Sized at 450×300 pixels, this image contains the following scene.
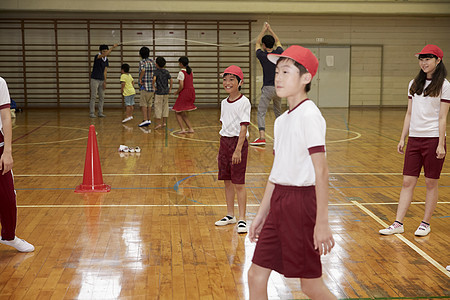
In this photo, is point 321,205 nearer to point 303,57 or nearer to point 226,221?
point 303,57

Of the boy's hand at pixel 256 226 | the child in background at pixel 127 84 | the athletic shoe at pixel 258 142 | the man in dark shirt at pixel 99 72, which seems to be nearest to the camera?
the boy's hand at pixel 256 226

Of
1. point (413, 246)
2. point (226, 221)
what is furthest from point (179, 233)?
point (413, 246)

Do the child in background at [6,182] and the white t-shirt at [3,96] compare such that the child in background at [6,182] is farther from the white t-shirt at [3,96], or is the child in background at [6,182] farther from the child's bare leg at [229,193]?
the child's bare leg at [229,193]

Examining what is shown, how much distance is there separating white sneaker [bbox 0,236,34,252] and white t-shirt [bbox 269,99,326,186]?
2.52 metres

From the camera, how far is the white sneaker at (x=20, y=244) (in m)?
4.24

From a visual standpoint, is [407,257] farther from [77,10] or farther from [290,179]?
[77,10]

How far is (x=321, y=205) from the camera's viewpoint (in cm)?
246

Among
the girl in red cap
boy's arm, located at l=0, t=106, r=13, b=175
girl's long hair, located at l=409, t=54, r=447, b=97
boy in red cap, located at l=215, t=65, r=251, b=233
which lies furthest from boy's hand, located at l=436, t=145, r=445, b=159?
boy's arm, located at l=0, t=106, r=13, b=175

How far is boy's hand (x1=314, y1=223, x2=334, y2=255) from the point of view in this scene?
2.47 m

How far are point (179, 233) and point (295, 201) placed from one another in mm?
2442

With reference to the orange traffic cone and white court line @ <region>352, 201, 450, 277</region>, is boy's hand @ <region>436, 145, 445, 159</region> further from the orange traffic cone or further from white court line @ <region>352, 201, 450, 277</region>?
the orange traffic cone

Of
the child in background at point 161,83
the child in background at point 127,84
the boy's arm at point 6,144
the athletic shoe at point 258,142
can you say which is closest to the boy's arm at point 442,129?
the boy's arm at point 6,144

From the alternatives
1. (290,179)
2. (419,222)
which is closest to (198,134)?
(419,222)

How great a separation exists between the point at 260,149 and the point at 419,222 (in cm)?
469
